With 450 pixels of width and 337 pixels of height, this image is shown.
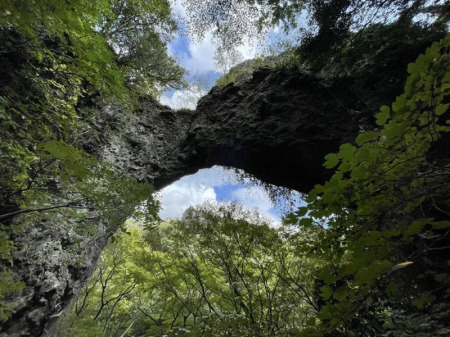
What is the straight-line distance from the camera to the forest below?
139 cm

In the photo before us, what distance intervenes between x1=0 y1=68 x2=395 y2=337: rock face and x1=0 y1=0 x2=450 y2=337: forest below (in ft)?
0.21

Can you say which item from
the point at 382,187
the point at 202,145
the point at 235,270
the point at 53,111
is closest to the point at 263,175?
the point at 202,145

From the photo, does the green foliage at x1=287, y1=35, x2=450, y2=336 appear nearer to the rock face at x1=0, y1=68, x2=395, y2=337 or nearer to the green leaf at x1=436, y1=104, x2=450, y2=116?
the green leaf at x1=436, y1=104, x2=450, y2=116

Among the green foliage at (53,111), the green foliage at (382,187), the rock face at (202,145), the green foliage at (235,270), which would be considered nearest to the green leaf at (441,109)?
the green foliage at (382,187)

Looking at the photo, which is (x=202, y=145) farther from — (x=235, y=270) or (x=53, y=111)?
(x=53, y=111)

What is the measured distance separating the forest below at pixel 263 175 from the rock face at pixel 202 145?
63mm

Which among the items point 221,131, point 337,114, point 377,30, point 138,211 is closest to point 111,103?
point 221,131


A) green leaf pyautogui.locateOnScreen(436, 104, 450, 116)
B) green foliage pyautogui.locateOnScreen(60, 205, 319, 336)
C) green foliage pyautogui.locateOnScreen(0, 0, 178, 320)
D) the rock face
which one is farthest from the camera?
the rock face

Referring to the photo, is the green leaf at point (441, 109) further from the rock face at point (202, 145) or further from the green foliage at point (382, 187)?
the rock face at point (202, 145)

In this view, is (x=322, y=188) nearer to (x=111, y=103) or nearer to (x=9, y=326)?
(x=9, y=326)

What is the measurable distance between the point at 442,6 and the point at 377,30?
40.7 inches

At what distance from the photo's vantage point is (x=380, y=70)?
6.03m

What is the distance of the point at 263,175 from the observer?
855cm

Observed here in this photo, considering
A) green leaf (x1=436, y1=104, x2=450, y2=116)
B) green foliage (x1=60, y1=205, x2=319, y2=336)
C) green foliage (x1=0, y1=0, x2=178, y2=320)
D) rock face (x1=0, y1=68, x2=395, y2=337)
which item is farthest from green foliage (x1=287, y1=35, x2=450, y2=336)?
rock face (x1=0, y1=68, x2=395, y2=337)
